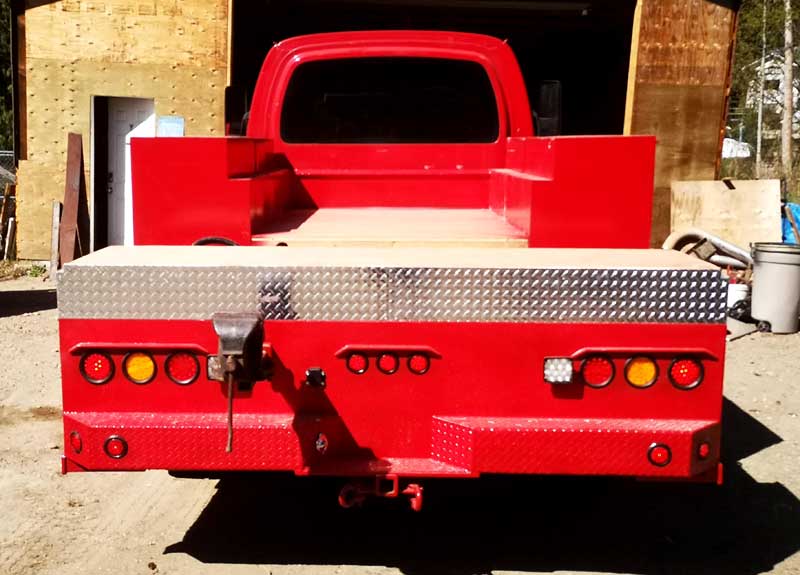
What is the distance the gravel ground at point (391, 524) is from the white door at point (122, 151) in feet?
27.4

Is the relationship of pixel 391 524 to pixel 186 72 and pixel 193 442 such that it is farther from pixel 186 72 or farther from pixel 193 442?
pixel 186 72

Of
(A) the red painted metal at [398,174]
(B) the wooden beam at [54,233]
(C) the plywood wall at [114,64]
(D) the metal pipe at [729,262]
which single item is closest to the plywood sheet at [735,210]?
(D) the metal pipe at [729,262]

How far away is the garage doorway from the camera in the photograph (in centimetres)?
1363

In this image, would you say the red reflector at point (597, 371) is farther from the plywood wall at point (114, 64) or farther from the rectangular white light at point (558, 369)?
the plywood wall at point (114, 64)

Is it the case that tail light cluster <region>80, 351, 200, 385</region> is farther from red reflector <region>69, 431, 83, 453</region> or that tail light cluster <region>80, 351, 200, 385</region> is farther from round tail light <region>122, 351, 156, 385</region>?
red reflector <region>69, 431, 83, 453</region>

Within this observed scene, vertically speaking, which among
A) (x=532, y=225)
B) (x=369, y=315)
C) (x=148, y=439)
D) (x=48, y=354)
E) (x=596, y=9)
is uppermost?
(x=596, y=9)

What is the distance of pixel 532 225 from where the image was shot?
14.3ft

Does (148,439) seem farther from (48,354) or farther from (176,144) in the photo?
(48,354)

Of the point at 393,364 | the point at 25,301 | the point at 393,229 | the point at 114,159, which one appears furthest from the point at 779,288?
the point at 114,159

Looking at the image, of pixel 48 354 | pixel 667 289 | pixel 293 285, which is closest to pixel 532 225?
pixel 667 289

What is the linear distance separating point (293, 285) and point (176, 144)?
1.28 m

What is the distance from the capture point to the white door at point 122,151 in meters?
13.7

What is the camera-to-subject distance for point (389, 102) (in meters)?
6.49

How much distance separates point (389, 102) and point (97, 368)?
11.2 feet
